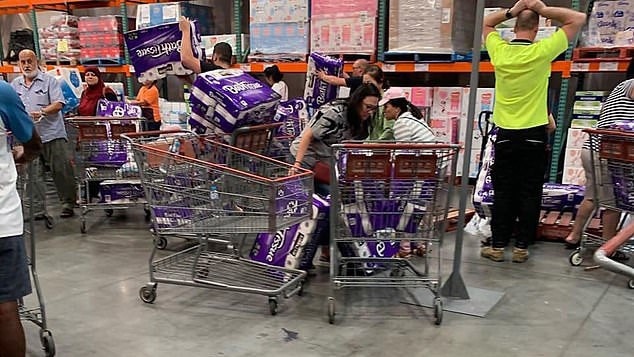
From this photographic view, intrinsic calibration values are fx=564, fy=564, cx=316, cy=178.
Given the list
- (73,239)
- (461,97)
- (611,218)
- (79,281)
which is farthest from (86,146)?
(611,218)

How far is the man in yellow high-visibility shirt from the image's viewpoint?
3.97 m

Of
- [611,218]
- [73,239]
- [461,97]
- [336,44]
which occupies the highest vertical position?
[336,44]

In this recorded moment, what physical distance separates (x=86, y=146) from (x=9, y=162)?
10.3 feet

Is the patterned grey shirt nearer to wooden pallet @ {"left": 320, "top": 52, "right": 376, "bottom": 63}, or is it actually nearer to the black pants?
wooden pallet @ {"left": 320, "top": 52, "right": 376, "bottom": 63}

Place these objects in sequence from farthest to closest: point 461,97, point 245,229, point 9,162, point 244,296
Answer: point 461,97 → point 244,296 → point 245,229 → point 9,162

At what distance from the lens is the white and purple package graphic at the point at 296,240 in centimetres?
367

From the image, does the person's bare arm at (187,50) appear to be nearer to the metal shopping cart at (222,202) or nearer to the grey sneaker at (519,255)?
the metal shopping cart at (222,202)

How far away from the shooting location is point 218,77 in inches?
147

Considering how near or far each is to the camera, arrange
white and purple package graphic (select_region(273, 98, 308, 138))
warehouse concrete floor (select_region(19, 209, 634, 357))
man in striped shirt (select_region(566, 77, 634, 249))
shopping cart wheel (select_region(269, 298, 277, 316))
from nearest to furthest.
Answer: warehouse concrete floor (select_region(19, 209, 634, 357)) < shopping cart wheel (select_region(269, 298, 277, 316)) < man in striped shirt (select_region(566, 77, 634, 249)) < white and purple package graphic (select_region(273, 98, 308, 138))

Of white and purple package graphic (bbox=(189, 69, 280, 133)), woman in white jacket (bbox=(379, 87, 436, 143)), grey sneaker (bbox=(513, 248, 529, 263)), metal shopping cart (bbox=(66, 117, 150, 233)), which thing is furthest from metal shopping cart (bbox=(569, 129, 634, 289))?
metal shopping cart (bbox=(66, 117, 150, 233))

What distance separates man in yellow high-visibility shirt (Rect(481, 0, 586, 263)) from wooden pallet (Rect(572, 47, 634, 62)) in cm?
175

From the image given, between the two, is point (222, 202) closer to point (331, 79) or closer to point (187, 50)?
point (187, 50)

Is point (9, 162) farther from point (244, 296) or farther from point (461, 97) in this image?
point (461, 97)

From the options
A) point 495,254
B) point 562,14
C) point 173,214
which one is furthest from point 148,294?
point 562,14
